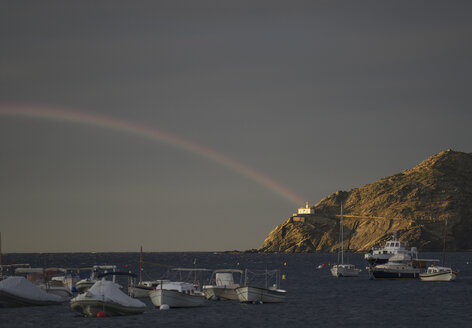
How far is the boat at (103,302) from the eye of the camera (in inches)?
3063

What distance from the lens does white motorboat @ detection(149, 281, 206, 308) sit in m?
88.6

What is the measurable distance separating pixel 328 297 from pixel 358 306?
1751 centimetres

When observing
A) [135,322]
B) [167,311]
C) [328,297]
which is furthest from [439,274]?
[135,322]

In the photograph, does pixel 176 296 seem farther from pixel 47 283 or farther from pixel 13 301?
pixel 47 283

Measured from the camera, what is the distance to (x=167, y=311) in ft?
284

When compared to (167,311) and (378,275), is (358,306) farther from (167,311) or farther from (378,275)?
(378,275)

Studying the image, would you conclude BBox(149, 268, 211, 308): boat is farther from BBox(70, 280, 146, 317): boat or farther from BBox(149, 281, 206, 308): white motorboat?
BBox(70, 280, 146, 317): boat

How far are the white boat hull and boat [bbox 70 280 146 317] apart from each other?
8.81 m

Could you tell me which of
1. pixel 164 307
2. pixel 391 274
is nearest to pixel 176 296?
pixel 164 307

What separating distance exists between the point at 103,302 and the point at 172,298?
12.9m

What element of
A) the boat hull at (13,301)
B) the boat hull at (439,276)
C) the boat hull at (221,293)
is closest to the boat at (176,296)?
the boat hull at (221,293)

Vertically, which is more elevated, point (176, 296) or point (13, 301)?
point (176, 296)

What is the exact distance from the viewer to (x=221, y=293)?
99.6 metres

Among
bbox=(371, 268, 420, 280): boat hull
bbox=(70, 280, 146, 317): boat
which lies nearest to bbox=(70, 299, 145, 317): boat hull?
bbox=(70, 280, 146, 317): boat
